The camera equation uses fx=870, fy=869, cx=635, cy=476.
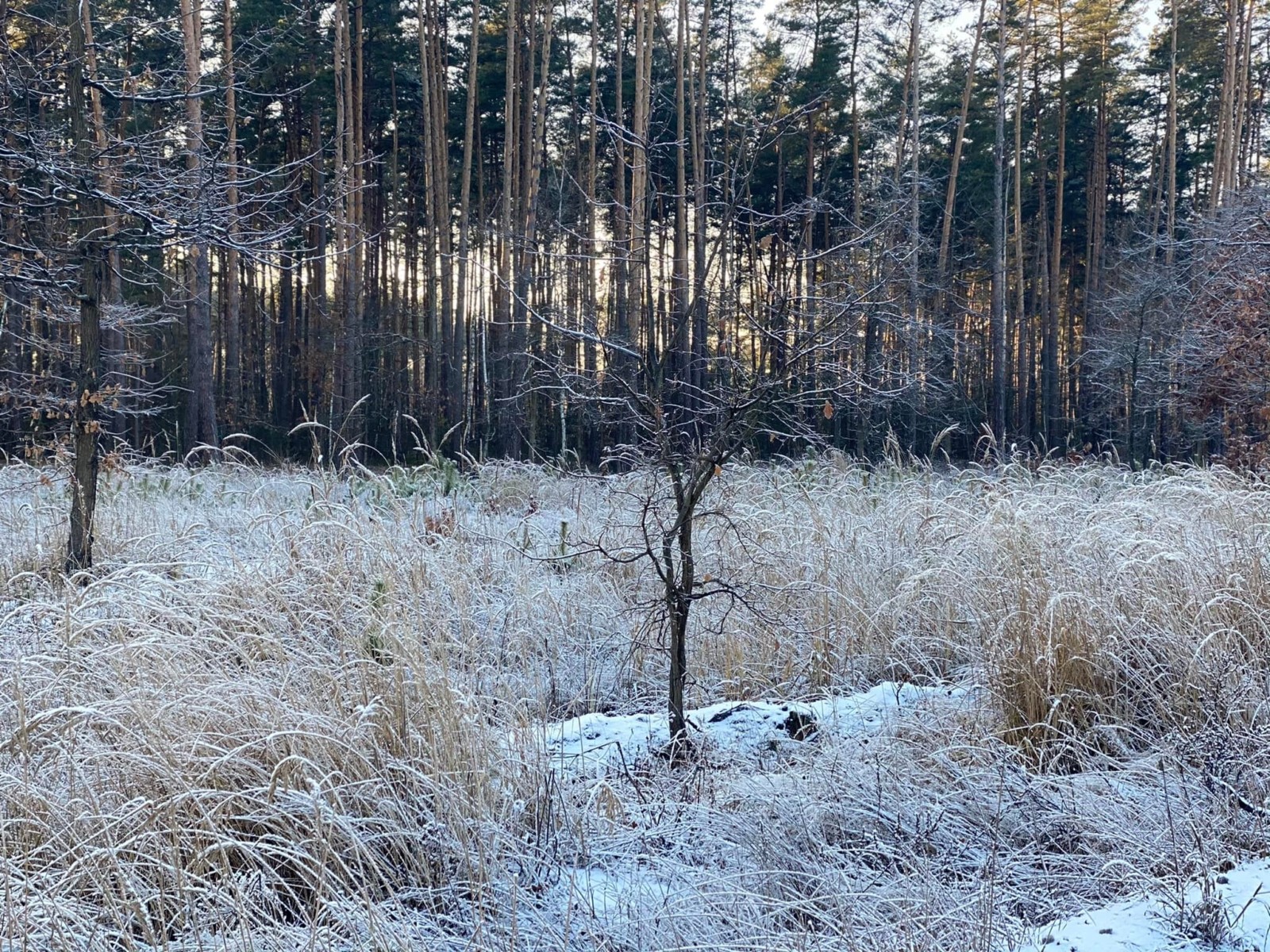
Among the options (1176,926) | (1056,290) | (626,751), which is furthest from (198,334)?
(1056,290)

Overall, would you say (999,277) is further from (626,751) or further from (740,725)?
(626,751)

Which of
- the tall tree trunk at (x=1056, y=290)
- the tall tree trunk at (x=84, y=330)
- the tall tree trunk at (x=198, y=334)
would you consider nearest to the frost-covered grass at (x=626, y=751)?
the tall tree trunk at (x=84, y=330)

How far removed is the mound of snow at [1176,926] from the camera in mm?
1736

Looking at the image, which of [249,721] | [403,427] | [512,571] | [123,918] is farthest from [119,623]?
[403,427]

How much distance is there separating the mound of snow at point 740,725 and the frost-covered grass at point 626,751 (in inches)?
0.8

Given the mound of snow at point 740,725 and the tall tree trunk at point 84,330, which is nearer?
the mound of snow at point 740,725

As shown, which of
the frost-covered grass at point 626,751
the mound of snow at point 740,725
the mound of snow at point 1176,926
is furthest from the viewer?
the mound of snow at point 740,725

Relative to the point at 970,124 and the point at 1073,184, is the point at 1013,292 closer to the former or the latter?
the point at 1073,184

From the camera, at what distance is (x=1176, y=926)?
1.78 m

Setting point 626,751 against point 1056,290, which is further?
point 1056,290

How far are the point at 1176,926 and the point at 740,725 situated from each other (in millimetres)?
1576

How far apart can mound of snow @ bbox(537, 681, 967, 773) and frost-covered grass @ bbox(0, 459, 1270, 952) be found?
0.02 meters

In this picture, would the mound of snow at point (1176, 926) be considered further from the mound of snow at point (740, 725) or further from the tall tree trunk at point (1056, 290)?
the tall tree trunk at point (1056, 290)

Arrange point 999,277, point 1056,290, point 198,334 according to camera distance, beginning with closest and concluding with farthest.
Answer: point 198,334 → point 999,277 → point 1056,290
